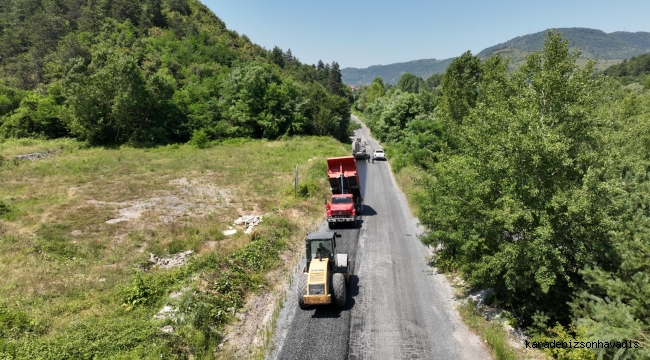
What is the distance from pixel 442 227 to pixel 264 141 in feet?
149

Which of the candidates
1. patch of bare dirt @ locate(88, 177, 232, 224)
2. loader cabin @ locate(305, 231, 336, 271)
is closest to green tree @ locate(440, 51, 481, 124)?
patch of bare dirt @ locate(88, 177, 232, 224)

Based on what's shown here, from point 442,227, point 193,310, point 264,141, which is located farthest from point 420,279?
point 264,141

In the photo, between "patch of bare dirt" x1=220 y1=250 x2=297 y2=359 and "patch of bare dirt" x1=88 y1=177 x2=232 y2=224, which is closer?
"patch of bare dirt" x1=220 y1=250 x2=297 y2=359

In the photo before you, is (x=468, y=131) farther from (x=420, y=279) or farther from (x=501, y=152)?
(x=420, y=279)

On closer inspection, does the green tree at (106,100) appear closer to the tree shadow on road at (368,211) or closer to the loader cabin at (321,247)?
the tree shadow on road at (368,211)

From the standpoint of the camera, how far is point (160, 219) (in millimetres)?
21969

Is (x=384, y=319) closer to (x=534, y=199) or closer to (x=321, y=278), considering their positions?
(x=321, y=278)

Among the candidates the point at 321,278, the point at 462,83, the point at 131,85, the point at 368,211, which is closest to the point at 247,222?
the point at 368,211

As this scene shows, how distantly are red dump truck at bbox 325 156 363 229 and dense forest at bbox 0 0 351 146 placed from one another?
3616 centimetres

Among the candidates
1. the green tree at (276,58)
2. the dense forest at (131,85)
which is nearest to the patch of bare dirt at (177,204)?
the dense forest at (131,85)

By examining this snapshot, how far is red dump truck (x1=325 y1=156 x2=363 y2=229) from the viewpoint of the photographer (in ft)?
71.6

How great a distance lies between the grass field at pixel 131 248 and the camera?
34.2ft

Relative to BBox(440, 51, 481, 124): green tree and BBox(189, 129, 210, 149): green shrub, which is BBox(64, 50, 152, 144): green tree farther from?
BBox(440, 51, 481, 124): green tree

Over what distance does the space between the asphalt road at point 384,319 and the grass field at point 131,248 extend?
2954mm
